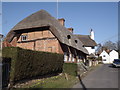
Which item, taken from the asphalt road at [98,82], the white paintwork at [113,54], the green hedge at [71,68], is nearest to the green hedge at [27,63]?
the green hedge at [71,68]

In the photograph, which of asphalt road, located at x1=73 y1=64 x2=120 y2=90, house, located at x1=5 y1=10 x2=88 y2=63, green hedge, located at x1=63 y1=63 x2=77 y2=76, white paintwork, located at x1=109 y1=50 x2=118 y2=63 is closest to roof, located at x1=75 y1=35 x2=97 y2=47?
white paintwork, located at x1=109 y1=50 x2=118 y2=63

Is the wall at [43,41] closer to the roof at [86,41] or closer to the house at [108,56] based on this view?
the roof at [86,41]

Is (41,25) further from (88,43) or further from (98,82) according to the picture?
(88,43)

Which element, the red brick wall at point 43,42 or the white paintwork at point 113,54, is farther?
the white paintwork at point 113,54

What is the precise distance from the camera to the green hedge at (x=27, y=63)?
960cm

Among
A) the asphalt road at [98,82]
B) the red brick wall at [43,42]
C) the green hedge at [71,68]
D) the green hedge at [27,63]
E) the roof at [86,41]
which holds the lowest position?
the asphalt road at [98,82]

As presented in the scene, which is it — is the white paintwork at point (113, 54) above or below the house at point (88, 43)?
below

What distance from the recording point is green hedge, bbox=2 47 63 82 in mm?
9602

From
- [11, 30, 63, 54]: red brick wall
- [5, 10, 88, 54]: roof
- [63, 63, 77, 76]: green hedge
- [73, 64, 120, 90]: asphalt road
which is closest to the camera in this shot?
[73, 64, 120, 90]: asphalt road

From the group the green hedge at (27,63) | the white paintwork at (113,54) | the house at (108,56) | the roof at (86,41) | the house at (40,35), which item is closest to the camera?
the green hedge at (27,63)

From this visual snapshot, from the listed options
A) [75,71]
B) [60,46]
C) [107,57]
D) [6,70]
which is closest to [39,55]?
[6,70]

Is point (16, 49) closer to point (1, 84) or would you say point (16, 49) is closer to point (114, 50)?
point (1, 84)

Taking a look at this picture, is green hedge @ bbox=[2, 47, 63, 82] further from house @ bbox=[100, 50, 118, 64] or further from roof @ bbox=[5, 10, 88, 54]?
house @ bbox=[100, 50, 118, 64]

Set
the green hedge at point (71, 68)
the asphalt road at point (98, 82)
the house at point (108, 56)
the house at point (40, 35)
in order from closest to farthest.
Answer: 1. the asphalt road at point (98, 82)
2. the green hedge at point (71, 68)
3. the house at point (40, 35)
4. the house at point (108, 56)
